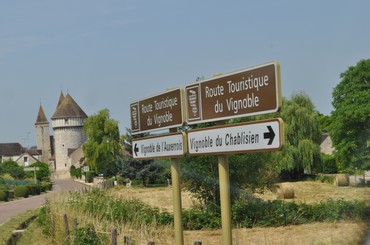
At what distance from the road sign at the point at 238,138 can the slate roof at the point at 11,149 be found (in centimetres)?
16902

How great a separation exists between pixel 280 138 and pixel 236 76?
0.94m

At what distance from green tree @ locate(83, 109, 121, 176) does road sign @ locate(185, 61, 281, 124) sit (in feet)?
212

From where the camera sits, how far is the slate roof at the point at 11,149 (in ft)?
559

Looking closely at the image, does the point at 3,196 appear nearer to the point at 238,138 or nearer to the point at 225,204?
the point at 225,204

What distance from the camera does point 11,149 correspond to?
568 feet

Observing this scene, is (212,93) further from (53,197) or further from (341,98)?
(341,98)

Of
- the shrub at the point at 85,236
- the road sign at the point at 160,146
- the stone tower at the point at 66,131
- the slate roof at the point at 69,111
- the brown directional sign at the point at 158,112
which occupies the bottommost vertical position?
the shrub at the point at 85,236

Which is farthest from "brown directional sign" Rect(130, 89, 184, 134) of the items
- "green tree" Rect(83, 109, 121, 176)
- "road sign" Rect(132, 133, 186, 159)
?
"green tree" Rect(83, 109, 121, 176)

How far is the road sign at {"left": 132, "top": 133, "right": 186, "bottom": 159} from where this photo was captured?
7199 mm

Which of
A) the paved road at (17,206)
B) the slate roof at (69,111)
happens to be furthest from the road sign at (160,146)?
the slate roof at (69,111)

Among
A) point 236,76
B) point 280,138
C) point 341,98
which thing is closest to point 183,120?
point 236,76

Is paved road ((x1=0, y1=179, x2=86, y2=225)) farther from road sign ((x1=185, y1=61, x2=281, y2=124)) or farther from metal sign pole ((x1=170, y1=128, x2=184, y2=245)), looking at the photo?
road sign ((x1=185, y1=61, x2=281, y2=124))

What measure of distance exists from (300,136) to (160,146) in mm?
43301

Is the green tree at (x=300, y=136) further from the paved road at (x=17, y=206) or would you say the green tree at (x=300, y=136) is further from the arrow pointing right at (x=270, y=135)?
the arrow pointing right at (x=270, y=135)
